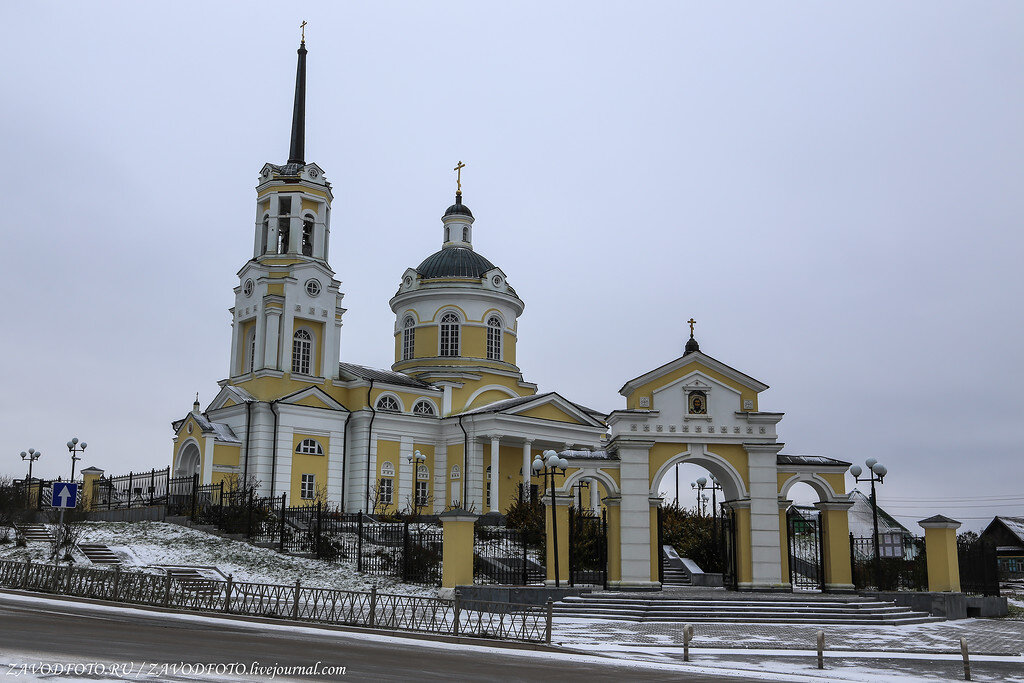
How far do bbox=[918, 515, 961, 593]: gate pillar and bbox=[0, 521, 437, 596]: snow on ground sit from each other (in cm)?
1269

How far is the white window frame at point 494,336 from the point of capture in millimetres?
49500

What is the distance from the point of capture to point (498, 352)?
49812 mm

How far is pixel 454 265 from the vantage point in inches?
1978

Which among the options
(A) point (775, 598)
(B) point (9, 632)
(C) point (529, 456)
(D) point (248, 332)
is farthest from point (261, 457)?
(B) point (9, 632)

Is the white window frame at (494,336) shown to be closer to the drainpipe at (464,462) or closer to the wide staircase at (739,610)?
the drainpipe at (464,462)

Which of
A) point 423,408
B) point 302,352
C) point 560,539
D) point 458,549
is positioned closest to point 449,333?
point 423,408

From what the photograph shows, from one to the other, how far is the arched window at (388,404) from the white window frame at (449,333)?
16.3ft

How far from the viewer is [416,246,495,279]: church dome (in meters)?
50.0

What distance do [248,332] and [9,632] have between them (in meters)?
32.4

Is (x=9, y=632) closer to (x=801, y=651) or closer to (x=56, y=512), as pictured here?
(x=801, y=651)

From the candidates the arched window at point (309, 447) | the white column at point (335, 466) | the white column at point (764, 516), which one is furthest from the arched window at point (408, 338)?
the white column at point (764, 516)

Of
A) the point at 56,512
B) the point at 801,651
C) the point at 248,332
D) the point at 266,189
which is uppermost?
the point at 266,189

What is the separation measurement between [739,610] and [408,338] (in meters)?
31.0

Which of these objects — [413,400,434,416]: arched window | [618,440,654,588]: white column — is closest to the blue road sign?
[618,440,654,588]: white column
